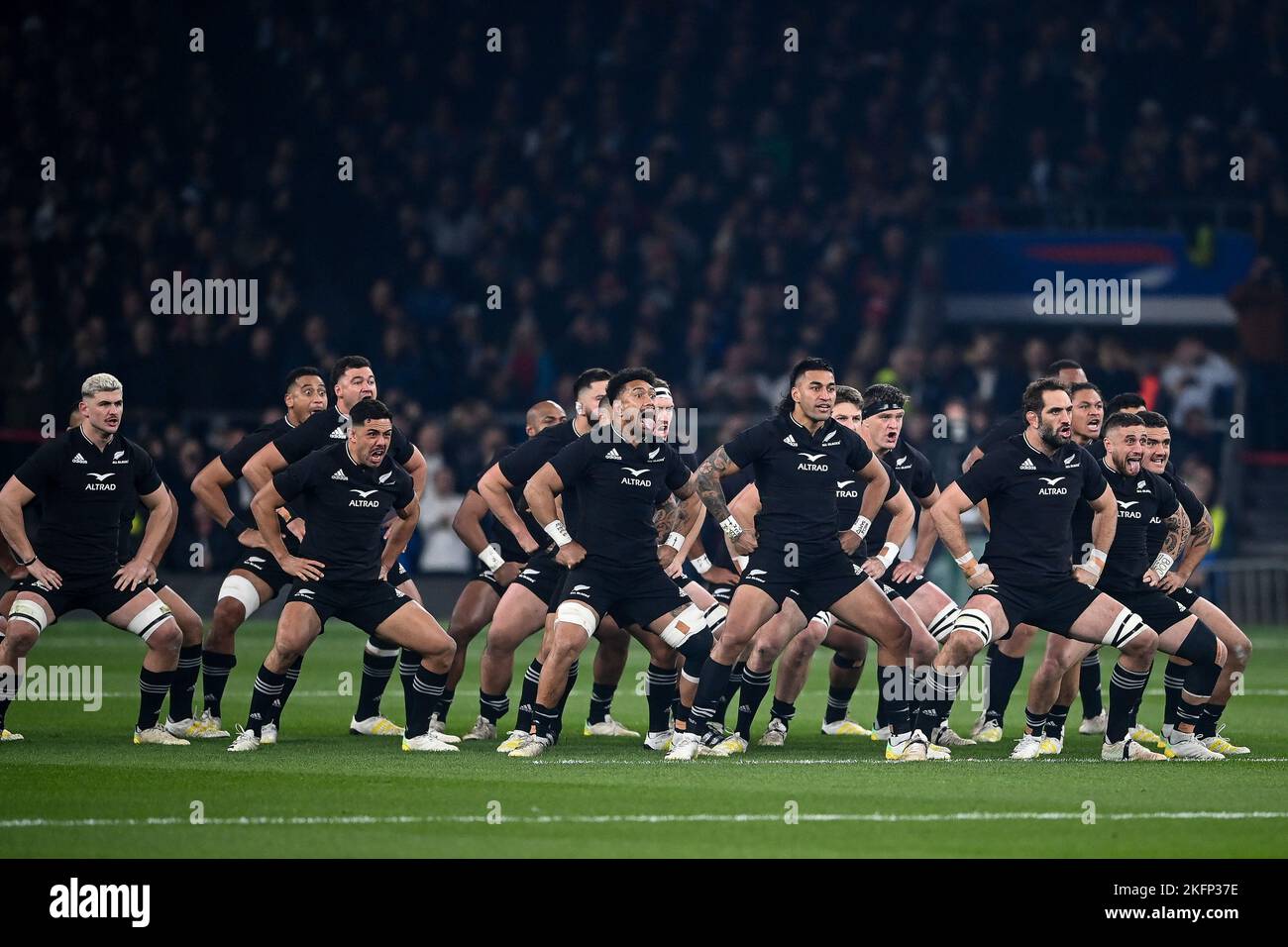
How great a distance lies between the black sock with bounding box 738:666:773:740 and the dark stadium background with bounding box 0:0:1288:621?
33.5 feet

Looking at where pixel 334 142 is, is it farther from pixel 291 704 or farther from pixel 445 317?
pixel 291 704

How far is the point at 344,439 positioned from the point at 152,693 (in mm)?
2062

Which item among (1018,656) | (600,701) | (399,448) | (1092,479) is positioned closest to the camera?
(1092,479)

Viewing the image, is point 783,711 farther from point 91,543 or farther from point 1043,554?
point 91,543

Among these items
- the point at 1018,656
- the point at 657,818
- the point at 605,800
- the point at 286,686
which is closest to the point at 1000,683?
the point at 1018,656

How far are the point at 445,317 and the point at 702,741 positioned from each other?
14993 millimetres

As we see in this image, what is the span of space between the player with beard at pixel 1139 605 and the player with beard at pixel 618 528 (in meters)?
2.22

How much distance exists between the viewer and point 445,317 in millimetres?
27250

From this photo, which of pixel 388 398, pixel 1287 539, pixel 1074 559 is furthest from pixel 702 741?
pixel 1287 539

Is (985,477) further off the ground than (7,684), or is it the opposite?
(985,477)

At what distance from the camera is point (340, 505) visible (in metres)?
13.2

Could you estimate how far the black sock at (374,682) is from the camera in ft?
47.2

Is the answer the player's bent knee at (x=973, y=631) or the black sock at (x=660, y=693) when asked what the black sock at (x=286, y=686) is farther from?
the player's bent knee at (x=973, y=631)
